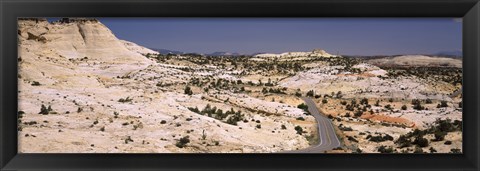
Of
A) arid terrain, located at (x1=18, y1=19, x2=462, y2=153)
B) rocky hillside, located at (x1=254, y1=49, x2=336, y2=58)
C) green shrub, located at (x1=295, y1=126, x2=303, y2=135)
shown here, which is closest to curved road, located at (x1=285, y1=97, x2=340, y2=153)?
arid terrain, located at (x1=18, y1=19, x2=462, y2=153)

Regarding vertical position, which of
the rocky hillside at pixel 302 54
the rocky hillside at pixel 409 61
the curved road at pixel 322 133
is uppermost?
the rocky hillside at pixel 302 54

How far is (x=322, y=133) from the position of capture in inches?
163

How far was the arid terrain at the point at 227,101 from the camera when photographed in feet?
10.7

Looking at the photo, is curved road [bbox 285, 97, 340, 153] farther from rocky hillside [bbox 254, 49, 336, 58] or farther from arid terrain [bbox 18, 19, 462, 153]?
rocky hillside [bbox 254, 49, 336, 58]

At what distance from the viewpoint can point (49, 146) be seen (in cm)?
288

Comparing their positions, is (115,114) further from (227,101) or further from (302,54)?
(302,54)

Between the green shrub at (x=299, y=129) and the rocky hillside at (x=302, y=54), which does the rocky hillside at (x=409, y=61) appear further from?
the green shrub at (x=299, y=129)
